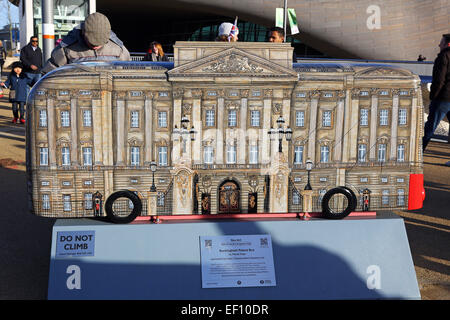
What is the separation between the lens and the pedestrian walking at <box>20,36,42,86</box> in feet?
43.3

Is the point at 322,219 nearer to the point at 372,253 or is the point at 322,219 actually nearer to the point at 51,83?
the point at 372,253

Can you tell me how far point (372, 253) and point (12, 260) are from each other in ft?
9.43

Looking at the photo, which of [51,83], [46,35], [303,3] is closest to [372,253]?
[51,83]

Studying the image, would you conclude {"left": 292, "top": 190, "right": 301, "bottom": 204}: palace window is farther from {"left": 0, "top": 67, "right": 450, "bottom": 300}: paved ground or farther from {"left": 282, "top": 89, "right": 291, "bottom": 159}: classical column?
{"left": 0, "top": 67, "right": 450, "bottom": 300}: paved ground

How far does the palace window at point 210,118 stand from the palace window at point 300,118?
502 mm

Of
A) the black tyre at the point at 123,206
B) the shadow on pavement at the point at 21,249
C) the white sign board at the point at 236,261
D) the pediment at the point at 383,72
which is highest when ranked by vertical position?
the pediment at the point at 383,72

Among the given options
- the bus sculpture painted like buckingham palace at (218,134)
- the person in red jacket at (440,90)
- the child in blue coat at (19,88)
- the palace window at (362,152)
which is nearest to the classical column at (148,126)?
the bus sculpture painted like buckingham palace at (218,134)

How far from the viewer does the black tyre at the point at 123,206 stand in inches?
126

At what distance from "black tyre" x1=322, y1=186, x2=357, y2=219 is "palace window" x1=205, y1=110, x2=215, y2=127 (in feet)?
2.80

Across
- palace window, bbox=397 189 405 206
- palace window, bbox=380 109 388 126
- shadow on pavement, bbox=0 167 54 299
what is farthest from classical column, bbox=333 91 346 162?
shadow on pavement, bbox=0 167 54 299

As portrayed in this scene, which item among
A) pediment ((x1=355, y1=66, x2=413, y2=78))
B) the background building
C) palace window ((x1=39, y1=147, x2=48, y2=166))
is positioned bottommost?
palace window ((x1=39, y1=147, x2=48, y2=166))

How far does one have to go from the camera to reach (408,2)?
114 feet

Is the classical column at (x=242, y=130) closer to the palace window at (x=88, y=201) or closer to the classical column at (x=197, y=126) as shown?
the classical column at (x=197, y=126)
